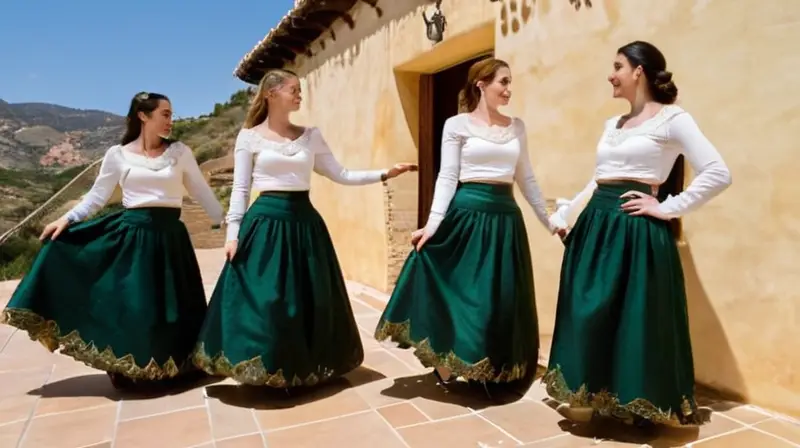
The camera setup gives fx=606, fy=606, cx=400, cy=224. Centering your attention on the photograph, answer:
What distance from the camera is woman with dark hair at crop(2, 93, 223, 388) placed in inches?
133

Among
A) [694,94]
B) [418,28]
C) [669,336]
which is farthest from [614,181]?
[418,28]

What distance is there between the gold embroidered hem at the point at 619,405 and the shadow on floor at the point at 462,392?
0.57m

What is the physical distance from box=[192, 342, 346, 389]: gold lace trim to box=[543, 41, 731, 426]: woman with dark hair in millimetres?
1416

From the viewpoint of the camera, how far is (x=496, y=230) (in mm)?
3256

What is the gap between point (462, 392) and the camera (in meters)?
3.51

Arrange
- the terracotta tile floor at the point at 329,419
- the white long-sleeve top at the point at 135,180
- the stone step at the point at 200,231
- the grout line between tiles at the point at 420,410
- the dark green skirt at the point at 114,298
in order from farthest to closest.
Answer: the stone step at the point at 200,231, the white long-sleeve top at the point at 135,180, the dark green skirt at the point at 114,298, the grout line between tiles at the point at 420,410, the terracotta tile floor at the point at 329,419

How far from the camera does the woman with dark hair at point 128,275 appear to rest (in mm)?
3367

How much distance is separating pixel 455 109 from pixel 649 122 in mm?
3820

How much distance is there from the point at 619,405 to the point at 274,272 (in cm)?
186

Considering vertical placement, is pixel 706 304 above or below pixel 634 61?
below

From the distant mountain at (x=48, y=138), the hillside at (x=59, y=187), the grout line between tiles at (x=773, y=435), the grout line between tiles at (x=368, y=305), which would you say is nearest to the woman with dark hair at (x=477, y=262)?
the grout line between tiles at (x=773, y=435)

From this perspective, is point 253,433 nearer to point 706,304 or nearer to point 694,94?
point 706,304

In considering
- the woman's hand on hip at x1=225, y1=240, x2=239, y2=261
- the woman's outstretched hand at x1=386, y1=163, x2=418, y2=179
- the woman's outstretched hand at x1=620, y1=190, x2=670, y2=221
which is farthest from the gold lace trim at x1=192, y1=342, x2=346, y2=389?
the woman's outstretched hand at x1=620, y1=190, x2=670, y2=221

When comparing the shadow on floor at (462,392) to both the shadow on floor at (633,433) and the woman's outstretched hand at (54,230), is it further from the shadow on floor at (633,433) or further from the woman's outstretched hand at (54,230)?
the woman's outstretched hand at (54,230)
